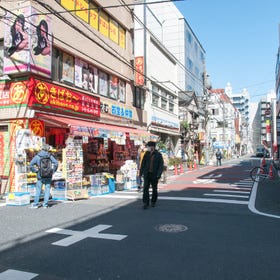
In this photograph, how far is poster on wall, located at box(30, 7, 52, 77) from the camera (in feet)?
39.5

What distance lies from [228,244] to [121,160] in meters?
13.3

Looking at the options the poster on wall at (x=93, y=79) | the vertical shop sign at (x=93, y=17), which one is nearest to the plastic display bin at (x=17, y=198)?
the poster on wall at (x=93, y=79)

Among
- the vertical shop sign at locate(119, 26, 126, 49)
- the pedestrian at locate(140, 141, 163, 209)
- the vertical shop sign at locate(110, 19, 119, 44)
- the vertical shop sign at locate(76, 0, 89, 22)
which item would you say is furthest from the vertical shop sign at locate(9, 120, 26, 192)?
the vertical shop sign at locate(119, 26, 126, 49)

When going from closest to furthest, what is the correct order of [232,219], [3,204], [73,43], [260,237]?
[260,237], [232,219], [3,204], [73,43]

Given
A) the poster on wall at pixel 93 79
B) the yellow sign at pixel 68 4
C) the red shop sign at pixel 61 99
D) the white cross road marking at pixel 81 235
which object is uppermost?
the yellow sign at pixel 68 4

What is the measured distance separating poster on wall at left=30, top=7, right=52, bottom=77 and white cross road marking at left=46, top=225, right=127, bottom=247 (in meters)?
7.59

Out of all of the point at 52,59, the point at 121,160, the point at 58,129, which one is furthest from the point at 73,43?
the point at 121,160

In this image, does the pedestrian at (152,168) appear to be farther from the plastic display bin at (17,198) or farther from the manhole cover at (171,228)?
the plastic display bin at (17,198)

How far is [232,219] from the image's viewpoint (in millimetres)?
7344

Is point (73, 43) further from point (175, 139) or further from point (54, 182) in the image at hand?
point (175, 139)

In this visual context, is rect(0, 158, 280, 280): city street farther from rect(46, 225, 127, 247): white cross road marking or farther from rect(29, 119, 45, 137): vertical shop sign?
rect(29, 119, 45, 137): vertical shop sign

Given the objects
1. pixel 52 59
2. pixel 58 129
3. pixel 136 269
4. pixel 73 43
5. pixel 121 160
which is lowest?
pixel 136 269

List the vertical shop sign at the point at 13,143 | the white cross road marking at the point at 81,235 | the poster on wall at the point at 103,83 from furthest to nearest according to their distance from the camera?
the poster on wall at the point at 103,83 → the vertical shop sign at the point at 13,143 → the white cross road marking at the point at 81,235

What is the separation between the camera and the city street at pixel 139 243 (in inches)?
165
